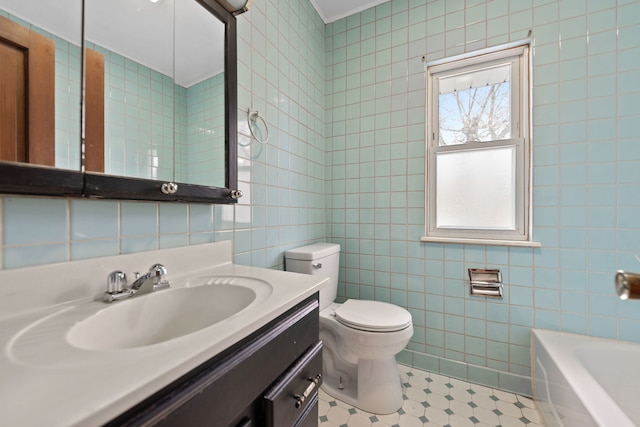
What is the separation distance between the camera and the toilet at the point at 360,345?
1300 millimetres

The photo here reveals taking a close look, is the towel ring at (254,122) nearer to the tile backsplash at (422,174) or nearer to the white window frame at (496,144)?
the tile backsplash at (422,174)

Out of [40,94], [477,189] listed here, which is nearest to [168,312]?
[40,94]

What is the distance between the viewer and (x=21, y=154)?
0.58 metres

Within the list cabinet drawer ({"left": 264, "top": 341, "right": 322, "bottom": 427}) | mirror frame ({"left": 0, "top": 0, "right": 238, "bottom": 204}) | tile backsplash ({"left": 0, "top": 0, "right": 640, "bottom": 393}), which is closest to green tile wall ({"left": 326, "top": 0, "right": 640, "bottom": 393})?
tile backsplash ({"left": 0, "top": 0, "right": 640, "bottom": 393})

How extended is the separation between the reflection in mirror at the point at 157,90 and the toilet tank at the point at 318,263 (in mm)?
631

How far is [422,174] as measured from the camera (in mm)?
1719

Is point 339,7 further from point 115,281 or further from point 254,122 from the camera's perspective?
point 115,281

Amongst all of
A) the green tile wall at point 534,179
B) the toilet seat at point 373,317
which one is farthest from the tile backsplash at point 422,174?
the toilet seat at point 373,317

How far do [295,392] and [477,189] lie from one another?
1.60m

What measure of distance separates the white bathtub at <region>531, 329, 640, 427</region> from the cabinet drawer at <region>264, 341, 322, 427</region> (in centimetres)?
93

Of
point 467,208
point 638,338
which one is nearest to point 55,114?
point 467,208

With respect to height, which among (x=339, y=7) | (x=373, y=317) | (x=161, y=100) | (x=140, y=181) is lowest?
(x=373, y=317)

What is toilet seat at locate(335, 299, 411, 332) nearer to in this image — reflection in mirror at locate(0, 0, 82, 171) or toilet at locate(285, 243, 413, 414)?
toilet at locate(285, 243, 413, 414)

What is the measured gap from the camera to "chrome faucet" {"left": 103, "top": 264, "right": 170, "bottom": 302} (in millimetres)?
695
